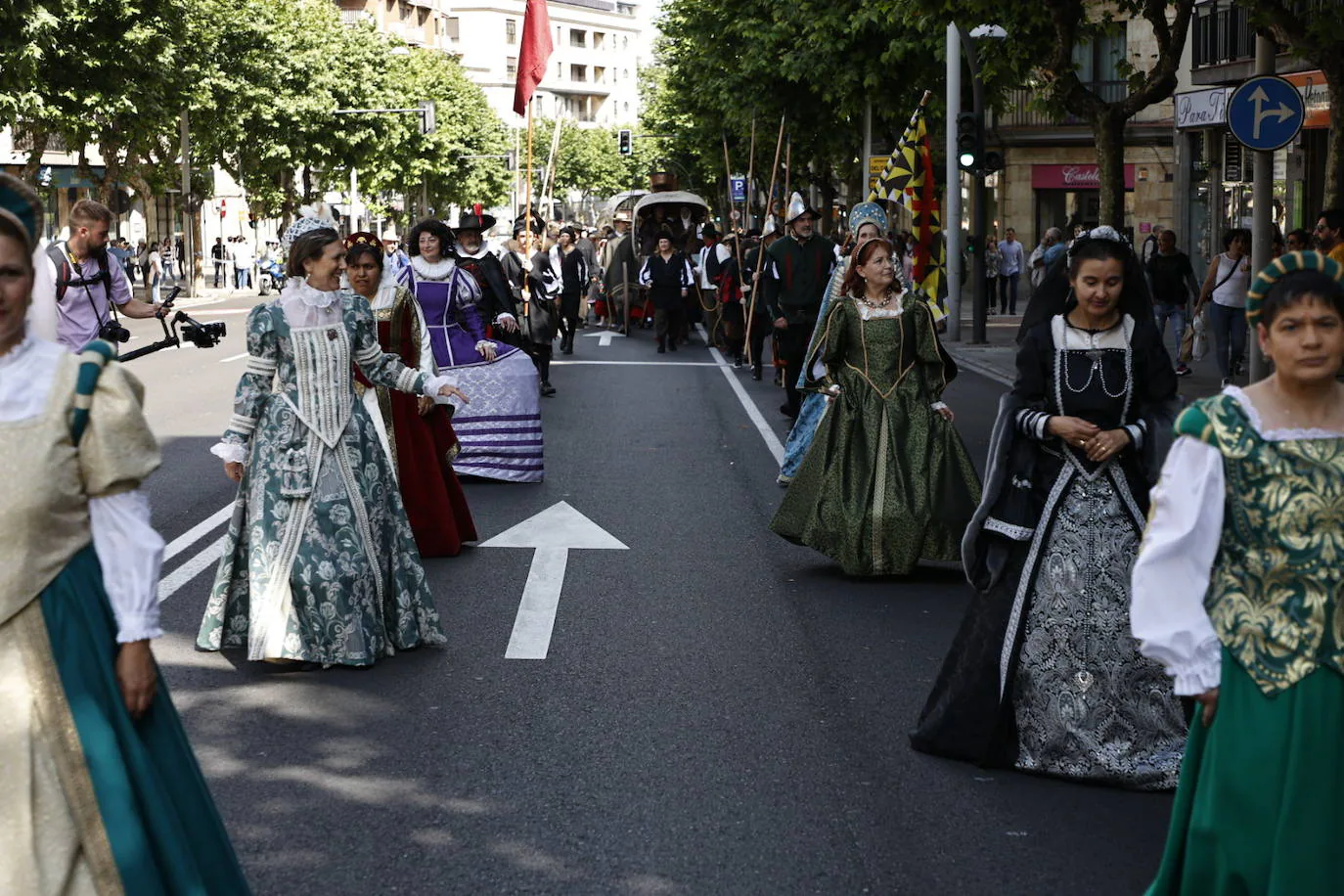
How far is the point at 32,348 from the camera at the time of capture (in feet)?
12.3

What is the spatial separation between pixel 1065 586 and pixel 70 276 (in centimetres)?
672

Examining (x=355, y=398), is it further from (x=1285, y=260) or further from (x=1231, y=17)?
(x=1231, y=17)

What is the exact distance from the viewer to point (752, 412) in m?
19.3

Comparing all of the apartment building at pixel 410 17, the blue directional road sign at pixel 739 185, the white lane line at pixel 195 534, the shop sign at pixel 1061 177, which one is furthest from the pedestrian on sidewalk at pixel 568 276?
the apartment building at pixel 410 17

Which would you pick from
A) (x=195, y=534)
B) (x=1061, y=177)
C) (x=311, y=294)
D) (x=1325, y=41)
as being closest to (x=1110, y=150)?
(x=1325, y=41)

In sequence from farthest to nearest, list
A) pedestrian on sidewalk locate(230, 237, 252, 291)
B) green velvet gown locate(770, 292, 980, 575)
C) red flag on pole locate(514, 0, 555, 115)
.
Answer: pedestrian on sidewalk locate(230, 237, 252, 291)
red flag on pole locate(514, 0, 555, 115)
green velvet gown locate(770, 292, 980, 575)

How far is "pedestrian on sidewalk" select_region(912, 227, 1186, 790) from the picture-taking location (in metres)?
6.07

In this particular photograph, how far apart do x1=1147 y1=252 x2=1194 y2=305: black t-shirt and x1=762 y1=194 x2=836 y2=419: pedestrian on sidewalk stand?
301 inches

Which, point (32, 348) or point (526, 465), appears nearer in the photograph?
point (32, 348)

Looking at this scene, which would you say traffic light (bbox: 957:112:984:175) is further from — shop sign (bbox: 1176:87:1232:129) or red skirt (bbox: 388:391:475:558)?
red skirt (bbox: 388:391:475:558)

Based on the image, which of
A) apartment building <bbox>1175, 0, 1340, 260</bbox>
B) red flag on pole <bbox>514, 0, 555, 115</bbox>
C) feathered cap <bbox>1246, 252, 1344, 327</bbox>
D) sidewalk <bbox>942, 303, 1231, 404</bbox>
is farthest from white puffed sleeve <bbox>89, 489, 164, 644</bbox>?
apartment building <bbox>1175, 0, 1340, 260</bbox>

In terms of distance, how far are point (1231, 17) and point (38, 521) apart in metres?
34.3

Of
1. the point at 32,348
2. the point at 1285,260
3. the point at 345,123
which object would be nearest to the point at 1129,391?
the point at 1285,260

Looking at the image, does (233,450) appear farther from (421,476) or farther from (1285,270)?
(1285,270)
